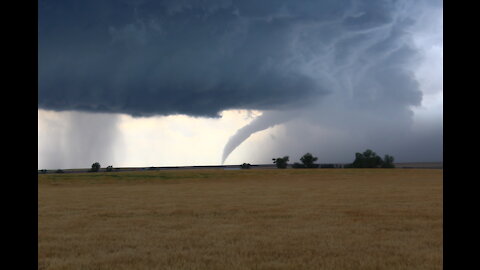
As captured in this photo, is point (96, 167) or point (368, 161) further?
point (368, 161)

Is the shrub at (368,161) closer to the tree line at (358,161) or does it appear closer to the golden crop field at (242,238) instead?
the tree line at (358,161)

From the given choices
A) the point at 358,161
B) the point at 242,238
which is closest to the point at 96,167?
the point at 358,161

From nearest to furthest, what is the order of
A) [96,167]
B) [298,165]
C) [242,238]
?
[242,238]
[96,167]
[298,165]

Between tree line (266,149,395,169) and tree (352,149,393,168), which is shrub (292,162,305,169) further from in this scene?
tree (352,149,393,168)

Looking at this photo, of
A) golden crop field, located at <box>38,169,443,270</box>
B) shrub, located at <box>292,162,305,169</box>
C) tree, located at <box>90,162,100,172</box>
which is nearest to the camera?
golden crop field, located at <box>38,169,443,270</box>

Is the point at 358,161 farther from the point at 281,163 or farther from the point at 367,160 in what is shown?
the point at 281,163

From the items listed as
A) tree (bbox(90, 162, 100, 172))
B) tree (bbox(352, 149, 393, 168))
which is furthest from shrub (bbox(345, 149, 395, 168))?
tree (bbox(90, 162, 100, 172))

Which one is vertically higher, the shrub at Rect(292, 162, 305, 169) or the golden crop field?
the golden crop field

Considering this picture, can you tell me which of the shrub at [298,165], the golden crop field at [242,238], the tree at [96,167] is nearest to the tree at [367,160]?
the shrub at [298,165]

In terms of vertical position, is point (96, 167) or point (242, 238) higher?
point (242, 238)

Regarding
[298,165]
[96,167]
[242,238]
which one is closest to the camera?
[242,238]
